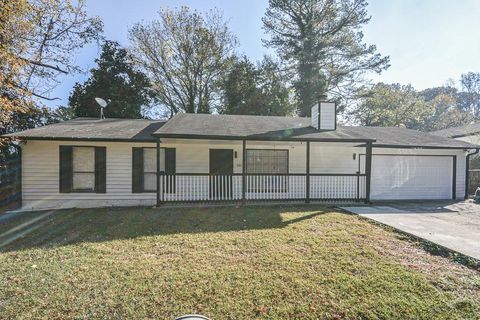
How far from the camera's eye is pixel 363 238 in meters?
5.60

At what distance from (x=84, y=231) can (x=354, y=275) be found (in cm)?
604

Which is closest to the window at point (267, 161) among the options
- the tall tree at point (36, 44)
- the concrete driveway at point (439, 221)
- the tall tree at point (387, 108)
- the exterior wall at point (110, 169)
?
the exterior wall at point (110, 169)

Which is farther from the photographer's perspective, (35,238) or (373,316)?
(35,238)

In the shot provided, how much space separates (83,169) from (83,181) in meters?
0.45

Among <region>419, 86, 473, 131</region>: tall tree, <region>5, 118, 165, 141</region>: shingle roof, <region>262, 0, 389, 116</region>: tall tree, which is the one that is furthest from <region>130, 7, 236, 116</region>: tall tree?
<region>419, 86, 473, 131</region>: tall tree

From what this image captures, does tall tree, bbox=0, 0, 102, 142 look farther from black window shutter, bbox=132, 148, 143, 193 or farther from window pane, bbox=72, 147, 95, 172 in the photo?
black window shutter, bbox=132, 148, 143, 193

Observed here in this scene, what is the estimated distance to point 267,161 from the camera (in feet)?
36.1

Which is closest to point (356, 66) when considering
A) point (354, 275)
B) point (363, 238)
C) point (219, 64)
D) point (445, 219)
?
point (219, 64)

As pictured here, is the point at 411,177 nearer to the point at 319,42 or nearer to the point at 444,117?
the point at 319,42

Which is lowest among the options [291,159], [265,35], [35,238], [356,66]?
[35,238]

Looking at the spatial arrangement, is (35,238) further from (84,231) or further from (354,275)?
(354,275)

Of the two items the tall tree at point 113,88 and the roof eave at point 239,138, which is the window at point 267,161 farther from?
the tall tree at point 113,88

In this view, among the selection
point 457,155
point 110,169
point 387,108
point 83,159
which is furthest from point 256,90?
point 83,159

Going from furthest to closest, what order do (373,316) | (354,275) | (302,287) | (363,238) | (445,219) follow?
1. (445,219)
2. (363,238)
3. (354,275)
4. (302,287)
5. (373,316)
